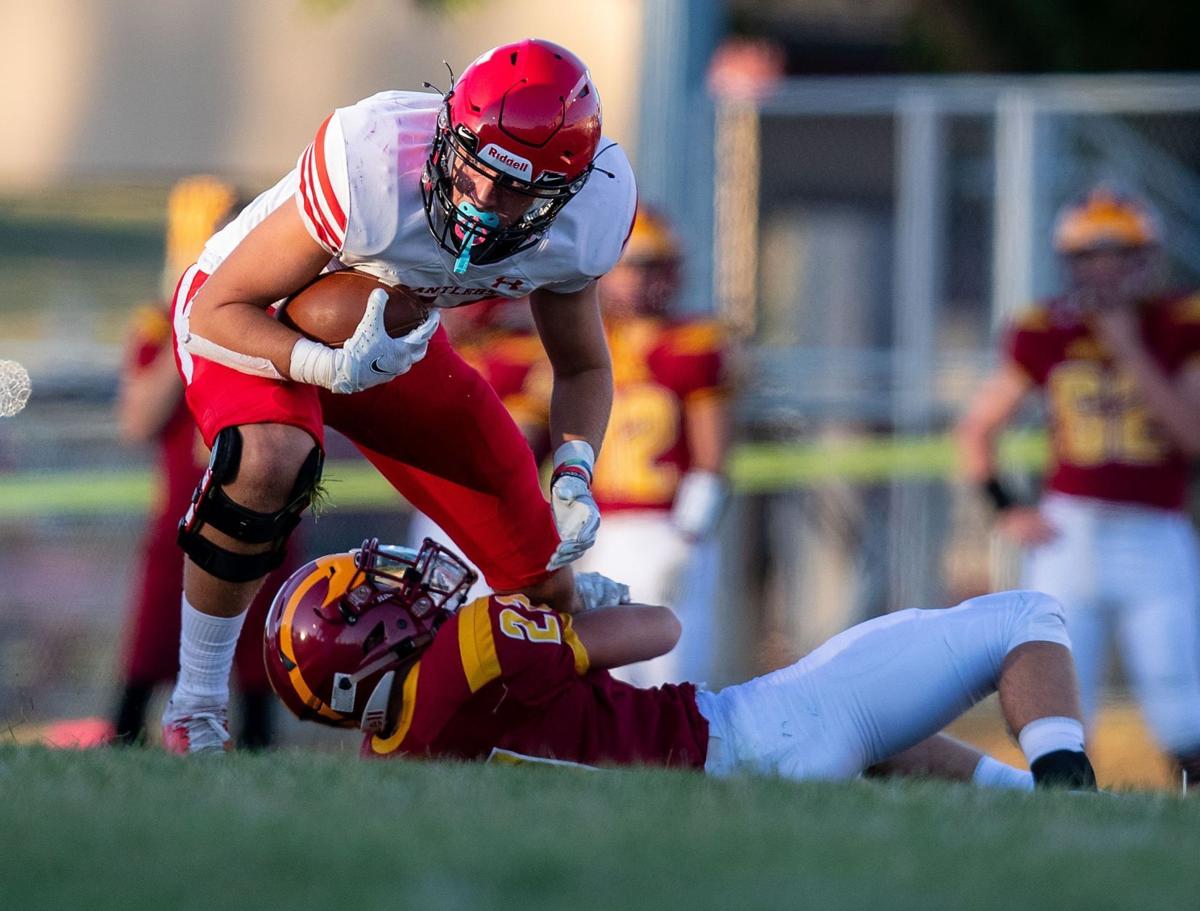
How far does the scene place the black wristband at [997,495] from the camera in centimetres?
671

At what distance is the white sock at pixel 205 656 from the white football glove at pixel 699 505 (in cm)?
271

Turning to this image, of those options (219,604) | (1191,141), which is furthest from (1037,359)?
(219,604)

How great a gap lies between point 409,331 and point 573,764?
3.19 ft

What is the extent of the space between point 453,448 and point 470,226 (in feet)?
1.93

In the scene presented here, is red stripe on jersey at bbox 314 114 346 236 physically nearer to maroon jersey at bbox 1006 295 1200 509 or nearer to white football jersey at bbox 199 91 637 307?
white football jersey at bbox 199 91 637 307

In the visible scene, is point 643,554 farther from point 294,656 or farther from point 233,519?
point 294,656

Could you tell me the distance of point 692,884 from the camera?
2.42m

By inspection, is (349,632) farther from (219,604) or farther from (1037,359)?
(1037,359)

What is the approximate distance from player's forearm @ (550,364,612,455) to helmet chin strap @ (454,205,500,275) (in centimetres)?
60

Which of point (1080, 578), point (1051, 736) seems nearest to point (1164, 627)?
point (1080, 578)

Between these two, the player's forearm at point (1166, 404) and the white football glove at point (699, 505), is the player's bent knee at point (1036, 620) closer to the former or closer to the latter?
the player's forearm at point (1166, 404)

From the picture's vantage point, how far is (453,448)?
4.29 metres

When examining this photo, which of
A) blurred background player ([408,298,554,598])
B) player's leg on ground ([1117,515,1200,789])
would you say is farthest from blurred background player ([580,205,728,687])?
player's leg on ground ([1117,515,1200,789])

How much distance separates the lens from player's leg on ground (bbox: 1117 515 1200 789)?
6.11m
